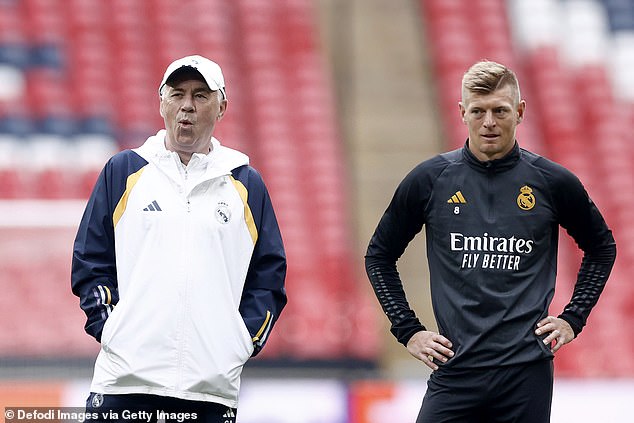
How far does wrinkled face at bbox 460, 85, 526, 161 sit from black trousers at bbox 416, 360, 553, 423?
640 millimetres

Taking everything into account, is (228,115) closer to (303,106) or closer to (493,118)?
(303,106)

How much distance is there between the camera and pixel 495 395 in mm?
3527

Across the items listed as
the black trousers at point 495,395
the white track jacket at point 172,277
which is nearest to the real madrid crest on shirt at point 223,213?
the white track jacket at point 172,277

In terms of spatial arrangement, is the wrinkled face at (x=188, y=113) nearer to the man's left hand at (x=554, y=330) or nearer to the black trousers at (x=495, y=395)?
the black trousers at (x=495, y=395)

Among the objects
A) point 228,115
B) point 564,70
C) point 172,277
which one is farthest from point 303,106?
point 172,277

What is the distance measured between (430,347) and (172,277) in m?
0.79

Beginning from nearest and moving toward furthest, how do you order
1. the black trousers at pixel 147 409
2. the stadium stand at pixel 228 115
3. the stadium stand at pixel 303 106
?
1. the black trousers at pixel 147 409
2. the stadium stand at pixel 228 115
3. the stadium stand at pixel 303 106

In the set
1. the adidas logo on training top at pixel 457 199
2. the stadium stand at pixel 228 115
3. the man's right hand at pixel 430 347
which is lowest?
the man's right hand at pixel 430 347

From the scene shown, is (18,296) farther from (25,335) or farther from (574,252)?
(574,252)

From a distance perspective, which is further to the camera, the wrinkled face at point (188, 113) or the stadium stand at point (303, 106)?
the stadium stand at point (303, 106)

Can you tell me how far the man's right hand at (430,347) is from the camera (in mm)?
3578

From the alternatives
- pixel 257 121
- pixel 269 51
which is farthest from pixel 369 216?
pixel 269 51

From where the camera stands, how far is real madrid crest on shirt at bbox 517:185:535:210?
361 cm

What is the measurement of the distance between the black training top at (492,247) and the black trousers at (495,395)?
36 millimetres
